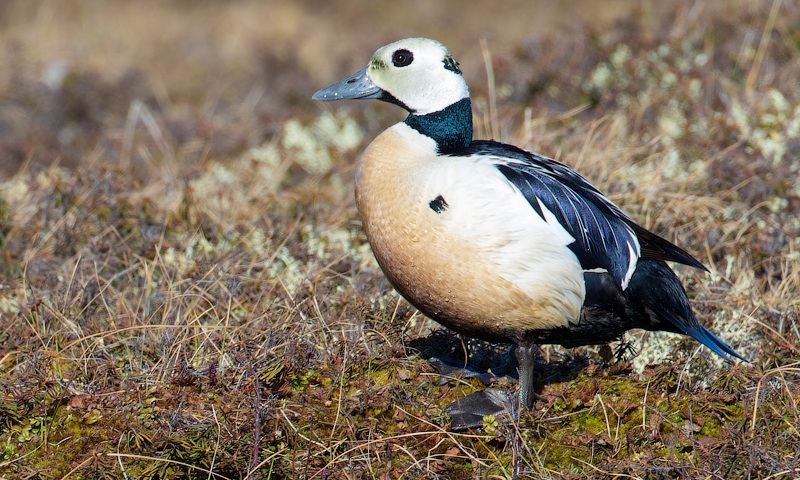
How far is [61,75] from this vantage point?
8.59 meters

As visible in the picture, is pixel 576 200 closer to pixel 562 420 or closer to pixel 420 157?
pixel 420 157

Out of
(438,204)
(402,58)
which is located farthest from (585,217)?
(402,58)

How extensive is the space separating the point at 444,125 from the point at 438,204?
44 cm

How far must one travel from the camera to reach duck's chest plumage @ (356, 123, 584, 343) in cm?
Result: 310

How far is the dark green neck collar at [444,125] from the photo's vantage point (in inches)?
135

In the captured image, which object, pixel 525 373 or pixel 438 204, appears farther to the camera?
pixel 525 373

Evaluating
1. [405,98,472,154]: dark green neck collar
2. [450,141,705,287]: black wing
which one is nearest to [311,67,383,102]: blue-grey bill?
[405,98,472,154]: dark green neck collar

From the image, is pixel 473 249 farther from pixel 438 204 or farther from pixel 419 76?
pixel 419 76

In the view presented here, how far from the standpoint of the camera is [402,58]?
350 centimetres

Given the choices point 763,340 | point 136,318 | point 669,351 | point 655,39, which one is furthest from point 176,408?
point 655,39

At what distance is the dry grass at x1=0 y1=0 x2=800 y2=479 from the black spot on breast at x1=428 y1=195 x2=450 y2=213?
653 millimetres

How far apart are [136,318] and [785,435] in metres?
2.47

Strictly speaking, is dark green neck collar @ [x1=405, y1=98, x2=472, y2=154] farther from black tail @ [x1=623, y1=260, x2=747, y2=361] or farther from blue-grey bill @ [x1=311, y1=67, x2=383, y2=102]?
black tail @ [x1=623, y1=260, x2=747, y2=361]

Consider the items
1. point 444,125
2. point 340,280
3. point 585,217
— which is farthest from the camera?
point 340,280
